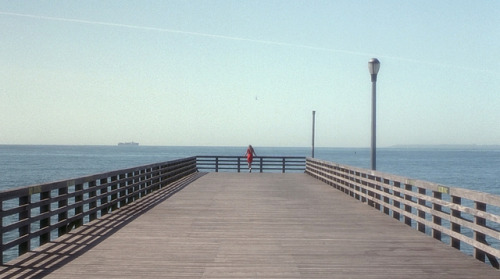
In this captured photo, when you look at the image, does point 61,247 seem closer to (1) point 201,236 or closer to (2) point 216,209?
(1) point 201,236

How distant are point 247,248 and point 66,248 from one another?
2.78 m

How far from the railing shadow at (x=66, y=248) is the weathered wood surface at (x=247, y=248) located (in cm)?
1

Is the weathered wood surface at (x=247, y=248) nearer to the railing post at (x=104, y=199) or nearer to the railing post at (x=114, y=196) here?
the railing post at (x=114, y=196)

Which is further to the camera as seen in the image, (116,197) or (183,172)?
(183,172)

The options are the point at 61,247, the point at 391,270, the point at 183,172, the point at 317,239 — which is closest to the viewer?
the point at 391,270

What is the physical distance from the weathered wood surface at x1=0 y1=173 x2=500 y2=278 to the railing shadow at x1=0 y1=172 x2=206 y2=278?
0.05ft

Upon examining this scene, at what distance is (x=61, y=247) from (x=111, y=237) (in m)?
1.25

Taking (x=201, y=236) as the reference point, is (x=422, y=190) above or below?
above

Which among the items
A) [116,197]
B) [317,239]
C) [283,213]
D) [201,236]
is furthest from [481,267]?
[116,197]

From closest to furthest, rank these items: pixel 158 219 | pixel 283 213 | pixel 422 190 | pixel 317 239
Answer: pixel 317 239 → pixel 422 190 → pixel 158 219 → pixel 283 213

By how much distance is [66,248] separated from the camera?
960 cm

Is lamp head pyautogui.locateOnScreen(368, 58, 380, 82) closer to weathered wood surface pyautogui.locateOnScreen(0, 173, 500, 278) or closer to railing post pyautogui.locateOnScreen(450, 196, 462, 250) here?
weathered wood surface pyautogui.locateOnScreen(0, 173, 500, 278)

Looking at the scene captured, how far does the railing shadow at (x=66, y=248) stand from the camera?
790cm

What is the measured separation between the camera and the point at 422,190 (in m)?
12.1
